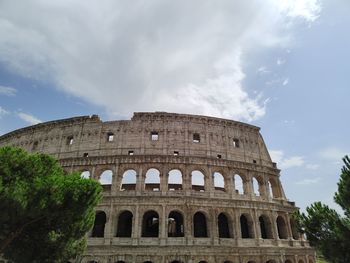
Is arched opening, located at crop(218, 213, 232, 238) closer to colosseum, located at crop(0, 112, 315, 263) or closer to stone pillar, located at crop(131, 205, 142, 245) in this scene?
colosseum, located at crop(0, 112, 315, 263)

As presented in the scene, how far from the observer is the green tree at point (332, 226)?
39.1ft

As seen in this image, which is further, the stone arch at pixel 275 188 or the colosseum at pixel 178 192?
the stone arch at pixel 275 188

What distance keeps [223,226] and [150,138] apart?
1022 centimetres

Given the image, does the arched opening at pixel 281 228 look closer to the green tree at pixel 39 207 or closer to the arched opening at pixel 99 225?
the arched opening at pixel 99 225

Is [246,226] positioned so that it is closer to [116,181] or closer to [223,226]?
[223,226]

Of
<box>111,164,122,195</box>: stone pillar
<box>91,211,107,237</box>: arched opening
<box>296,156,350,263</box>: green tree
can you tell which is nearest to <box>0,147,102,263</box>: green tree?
<box>111,164,122,195</box>: stone pillar

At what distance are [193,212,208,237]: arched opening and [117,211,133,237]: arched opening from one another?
19.1 feet

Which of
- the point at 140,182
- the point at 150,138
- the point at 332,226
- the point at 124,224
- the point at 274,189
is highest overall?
the point at 150,138

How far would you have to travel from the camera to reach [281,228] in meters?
22.9

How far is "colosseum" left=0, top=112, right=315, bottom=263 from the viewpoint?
61.6 feet

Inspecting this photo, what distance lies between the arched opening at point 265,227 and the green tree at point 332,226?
272 inches

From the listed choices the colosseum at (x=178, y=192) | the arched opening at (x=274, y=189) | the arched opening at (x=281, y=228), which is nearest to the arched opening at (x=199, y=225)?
the colosseum at (x=178, y=192)

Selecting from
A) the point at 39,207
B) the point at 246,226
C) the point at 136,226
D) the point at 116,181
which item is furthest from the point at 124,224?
the point at 39,207

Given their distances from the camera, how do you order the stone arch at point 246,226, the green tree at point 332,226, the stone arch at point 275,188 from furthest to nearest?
the stone arch at point 275,188 → the stone arch at point 246,226 → the green tree at point 332,226
